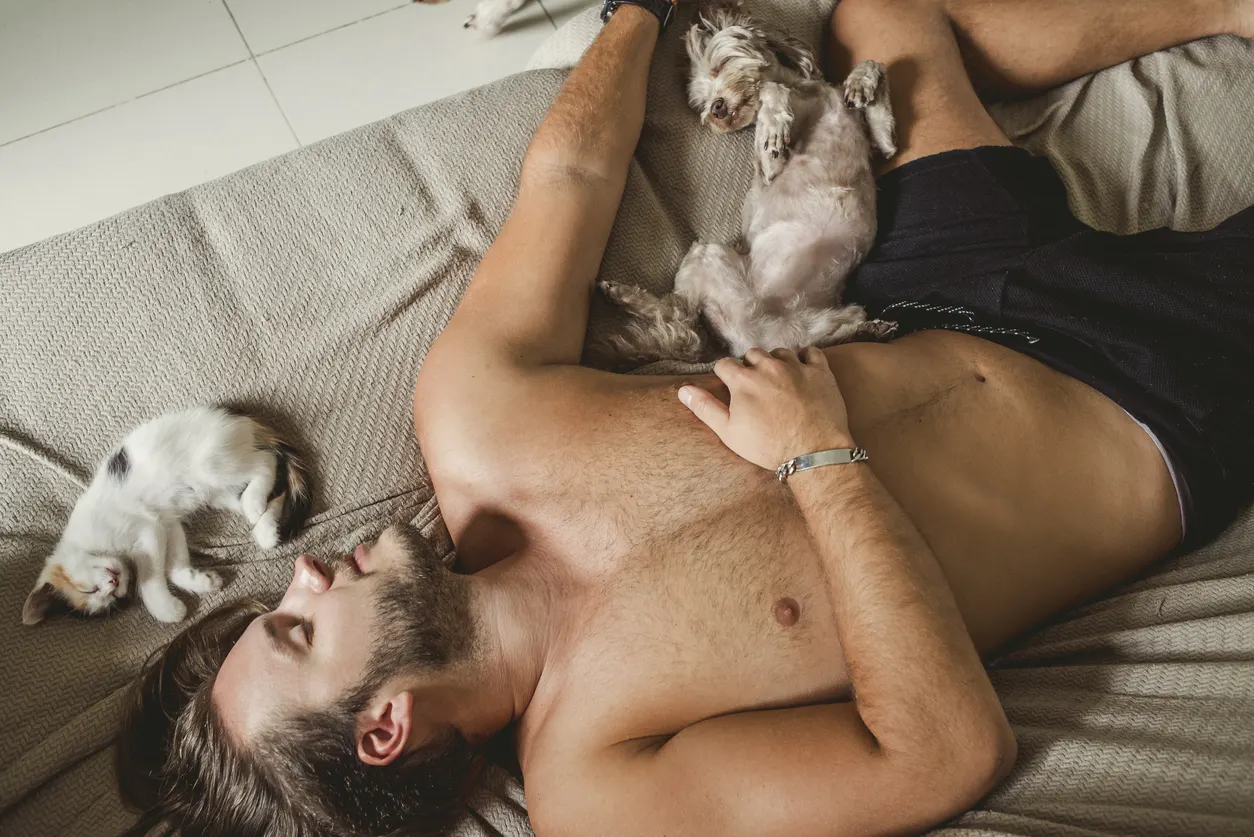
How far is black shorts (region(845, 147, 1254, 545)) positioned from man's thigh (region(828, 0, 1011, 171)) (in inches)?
2.8

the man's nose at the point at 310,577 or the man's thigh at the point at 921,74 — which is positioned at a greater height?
the man's thigh at the point at 921,74

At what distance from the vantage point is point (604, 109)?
175 cm

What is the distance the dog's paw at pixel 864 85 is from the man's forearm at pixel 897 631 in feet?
3.24

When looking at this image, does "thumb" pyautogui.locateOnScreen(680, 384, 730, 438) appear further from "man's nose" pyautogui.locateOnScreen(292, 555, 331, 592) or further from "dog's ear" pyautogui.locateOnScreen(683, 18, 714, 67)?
"dog's ear" pyautogui.locateOnScreen(683, 18, 714, 67)

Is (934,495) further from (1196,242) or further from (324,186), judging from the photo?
(324,186)

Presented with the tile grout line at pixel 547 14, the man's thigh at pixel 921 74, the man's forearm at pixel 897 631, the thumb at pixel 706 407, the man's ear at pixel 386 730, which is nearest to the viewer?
the man's forearm at pixel 897 631

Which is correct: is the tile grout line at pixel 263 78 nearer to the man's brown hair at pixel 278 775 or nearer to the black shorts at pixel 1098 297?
the man's brown hair at pixel 278 775

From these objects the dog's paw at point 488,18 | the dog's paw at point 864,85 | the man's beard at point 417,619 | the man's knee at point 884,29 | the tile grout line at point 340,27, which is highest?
the tile grout line at point 340,27

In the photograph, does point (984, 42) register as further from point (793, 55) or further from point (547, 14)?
point (547, 14)

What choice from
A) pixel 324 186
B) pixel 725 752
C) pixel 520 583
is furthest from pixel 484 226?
pixel 725 752

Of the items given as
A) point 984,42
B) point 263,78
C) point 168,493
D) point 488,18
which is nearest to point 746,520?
point 168,493

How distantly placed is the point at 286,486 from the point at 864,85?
5.05 feet

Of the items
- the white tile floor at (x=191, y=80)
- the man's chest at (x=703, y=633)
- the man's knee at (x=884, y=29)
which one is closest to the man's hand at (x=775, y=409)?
the man's chest at (x=703, y=633)

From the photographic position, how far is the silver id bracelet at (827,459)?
1322 mm
